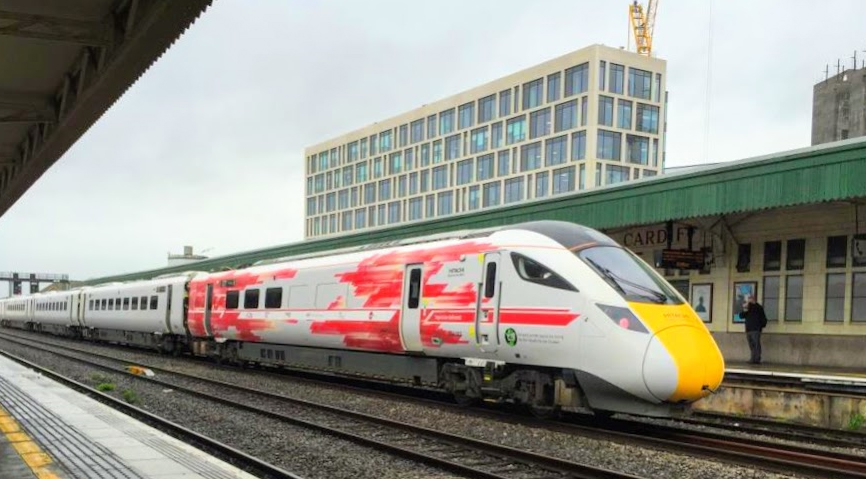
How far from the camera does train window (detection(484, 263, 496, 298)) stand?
11.2 meters

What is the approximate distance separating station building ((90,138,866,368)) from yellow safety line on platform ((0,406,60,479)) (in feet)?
28.1

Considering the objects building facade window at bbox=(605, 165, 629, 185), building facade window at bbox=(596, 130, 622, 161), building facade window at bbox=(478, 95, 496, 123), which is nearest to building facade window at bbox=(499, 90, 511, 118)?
building facade window at bbox=(478, 95, 496, 123)

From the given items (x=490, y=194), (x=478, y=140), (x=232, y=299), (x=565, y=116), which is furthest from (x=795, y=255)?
(x=478, y=140)

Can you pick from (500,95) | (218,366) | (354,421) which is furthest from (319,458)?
(500,95)

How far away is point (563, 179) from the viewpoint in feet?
226

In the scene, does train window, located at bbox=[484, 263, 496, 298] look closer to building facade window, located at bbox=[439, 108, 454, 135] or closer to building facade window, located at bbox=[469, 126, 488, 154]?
building facade window, located at bbox=[469, 126, 488, 154]

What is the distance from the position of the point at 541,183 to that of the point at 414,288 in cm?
5946

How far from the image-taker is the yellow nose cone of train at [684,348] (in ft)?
30.2

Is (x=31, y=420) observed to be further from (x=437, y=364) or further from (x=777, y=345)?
(x=777, y=345)

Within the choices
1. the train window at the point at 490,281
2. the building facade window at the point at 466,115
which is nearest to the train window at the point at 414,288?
the train window at the point at 490,281

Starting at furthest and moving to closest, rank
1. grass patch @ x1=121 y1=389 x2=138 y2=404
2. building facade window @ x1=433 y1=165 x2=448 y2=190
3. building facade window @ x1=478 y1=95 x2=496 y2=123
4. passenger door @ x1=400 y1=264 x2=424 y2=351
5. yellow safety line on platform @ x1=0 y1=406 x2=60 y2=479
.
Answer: building facade window @ x1=433 y1=165 x2=448 y2=190, building facade window @ x1=478 y1=95 x2=496 y2=123, grass patch @ x1=121 y1=389 x2=138 y2=404, passenger door @ x1=400 y1=264 x2=424 y2=351, yellow safety line on platform @ x1=0 y1=406 x2=60 y2=479

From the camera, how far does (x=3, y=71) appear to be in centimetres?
895

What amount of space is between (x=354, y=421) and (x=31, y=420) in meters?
4.35

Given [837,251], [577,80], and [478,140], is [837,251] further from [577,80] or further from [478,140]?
[478,140]
